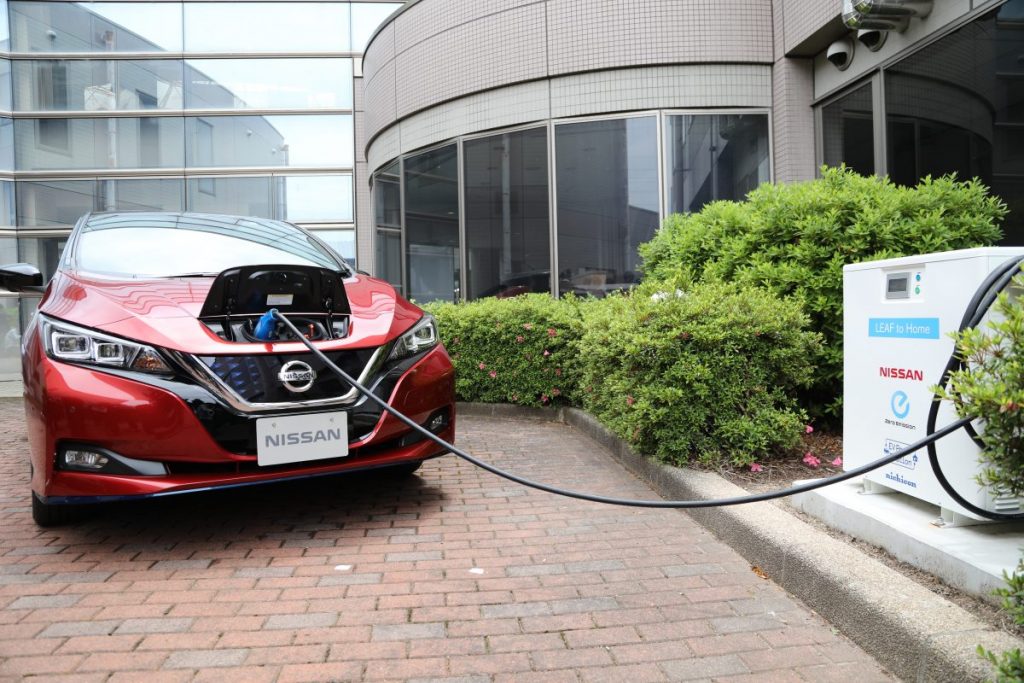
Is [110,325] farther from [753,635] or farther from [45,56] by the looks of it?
[45,56]

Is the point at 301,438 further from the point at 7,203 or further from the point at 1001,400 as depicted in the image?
the point at 7,203

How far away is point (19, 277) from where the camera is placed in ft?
13.8

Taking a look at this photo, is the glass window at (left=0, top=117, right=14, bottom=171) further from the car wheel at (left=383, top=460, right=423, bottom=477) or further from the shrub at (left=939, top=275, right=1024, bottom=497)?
the shrub at (left=939, top=275, right=1024, bottom=497)

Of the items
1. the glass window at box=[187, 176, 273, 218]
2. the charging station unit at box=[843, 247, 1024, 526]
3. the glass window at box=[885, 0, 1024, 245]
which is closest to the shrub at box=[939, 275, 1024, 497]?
the charging station unit at box=[843, 247, 1024, 526]

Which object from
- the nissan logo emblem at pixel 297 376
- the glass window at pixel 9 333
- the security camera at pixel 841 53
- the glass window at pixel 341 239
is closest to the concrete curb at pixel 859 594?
the nissan logo emblem at pixel 297 376

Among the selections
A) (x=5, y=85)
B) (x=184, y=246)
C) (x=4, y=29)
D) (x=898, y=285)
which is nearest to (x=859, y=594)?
(x=898, y=285)

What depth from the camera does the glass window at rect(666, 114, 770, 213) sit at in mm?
8273

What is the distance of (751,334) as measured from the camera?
13.1 feet

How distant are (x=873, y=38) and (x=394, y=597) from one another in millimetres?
6765

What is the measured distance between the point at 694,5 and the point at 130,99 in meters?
12.1

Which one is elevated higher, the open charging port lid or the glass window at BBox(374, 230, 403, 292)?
the glass window at BBox(374, 230, 403, 292)

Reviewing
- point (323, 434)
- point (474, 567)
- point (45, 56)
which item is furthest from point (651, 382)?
point (45, 56)

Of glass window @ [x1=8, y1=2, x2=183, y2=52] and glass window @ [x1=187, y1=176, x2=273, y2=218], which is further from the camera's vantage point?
glass window @ [x1=8, y1=2, x2=183, y2=52]

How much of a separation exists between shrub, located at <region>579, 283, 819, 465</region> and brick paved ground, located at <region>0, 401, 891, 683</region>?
0.44 meters
